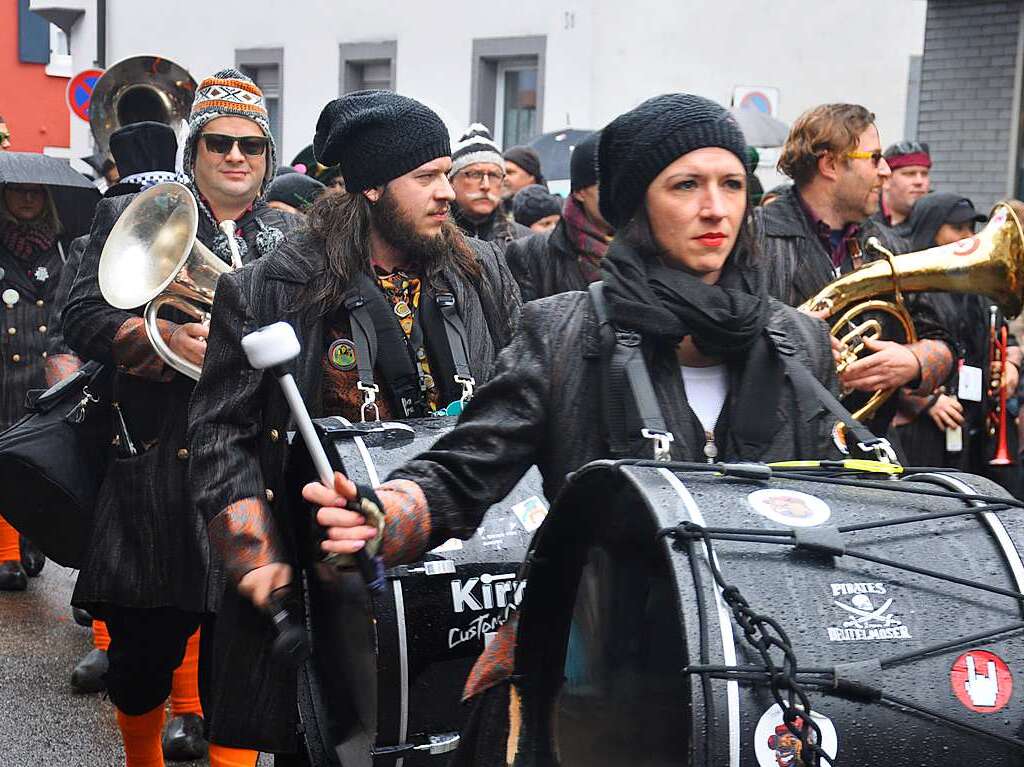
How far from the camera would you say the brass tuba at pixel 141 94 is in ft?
26.8

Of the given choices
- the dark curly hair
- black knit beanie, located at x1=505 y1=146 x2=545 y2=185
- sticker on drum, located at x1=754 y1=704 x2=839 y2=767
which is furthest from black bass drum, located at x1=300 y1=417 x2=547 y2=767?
black knit beanie, located at x1=505 y1=146 x2=545 y2=185

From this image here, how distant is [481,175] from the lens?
7.92 m

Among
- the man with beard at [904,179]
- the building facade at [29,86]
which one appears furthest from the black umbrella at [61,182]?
the building facade at [29,86]

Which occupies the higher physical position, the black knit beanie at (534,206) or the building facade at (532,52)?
the building facade at (532,52)

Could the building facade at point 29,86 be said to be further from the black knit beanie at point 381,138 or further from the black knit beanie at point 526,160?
the black knit beanie at point 381,138

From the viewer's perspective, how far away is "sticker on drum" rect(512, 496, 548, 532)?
336cm

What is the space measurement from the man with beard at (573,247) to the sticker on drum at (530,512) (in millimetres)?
2800

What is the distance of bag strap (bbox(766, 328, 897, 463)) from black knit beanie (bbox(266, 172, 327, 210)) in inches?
208

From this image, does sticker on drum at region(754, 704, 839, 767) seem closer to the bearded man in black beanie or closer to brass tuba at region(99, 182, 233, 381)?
the bearded man in black beanie

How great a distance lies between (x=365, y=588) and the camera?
128 inches

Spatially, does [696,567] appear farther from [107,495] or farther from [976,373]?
[976,373]

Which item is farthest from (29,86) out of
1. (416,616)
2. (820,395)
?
(820,395)

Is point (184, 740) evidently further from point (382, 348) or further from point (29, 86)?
point (29, 86)

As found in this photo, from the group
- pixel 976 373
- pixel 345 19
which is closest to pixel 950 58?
pixel 976 373
